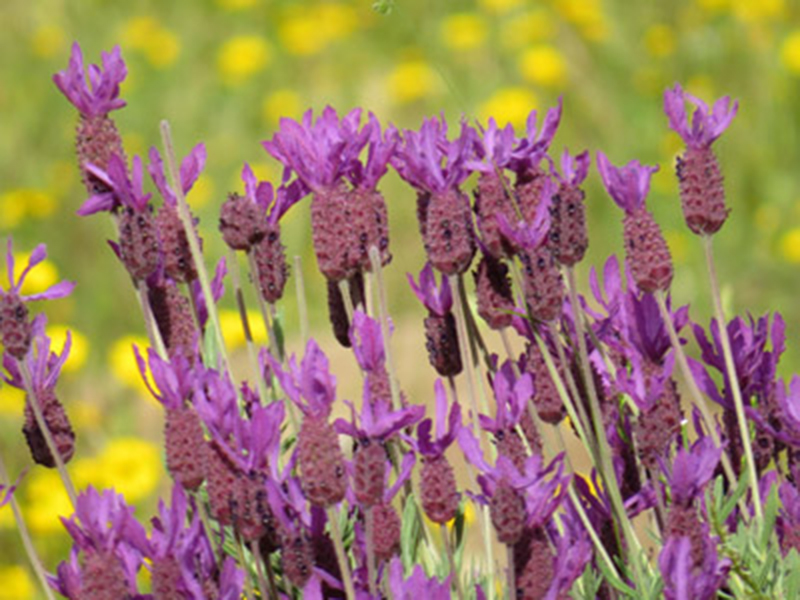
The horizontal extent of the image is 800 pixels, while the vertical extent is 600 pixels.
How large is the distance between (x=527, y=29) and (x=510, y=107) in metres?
0.48

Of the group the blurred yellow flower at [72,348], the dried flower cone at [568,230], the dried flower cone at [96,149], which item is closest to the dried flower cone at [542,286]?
the dried flower cone at [568,230]

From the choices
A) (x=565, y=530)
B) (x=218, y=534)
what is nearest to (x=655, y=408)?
(x=565, y=530)

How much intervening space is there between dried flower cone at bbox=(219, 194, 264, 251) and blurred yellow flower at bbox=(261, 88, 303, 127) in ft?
8.99

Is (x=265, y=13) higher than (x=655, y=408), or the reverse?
(x=265, y=13)

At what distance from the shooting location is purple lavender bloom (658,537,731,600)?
0.96 meters

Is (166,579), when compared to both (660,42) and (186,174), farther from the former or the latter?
(660,42)

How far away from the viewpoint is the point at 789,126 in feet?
11.6

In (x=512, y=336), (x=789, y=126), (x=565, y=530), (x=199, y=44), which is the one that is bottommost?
(x=565, y=530)

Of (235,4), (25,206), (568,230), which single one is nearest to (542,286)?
(568,230)

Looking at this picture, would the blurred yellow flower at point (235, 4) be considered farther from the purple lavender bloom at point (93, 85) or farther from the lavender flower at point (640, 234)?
the lavender flower at point (640, 234)

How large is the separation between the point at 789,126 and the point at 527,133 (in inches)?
97.7

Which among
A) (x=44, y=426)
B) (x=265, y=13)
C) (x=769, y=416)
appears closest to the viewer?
(x=44, y=426)

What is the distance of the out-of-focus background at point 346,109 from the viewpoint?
9.57ft

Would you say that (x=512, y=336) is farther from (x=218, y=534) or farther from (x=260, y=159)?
(x=260, y=159)
